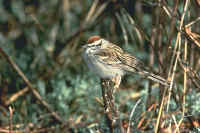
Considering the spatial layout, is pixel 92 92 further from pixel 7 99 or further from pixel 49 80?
pixel 7 99

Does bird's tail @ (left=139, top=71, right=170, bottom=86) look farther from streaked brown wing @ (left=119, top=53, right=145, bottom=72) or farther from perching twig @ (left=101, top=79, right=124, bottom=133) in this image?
perching twig @ (left=101, top=79, right=124, bottom=133)

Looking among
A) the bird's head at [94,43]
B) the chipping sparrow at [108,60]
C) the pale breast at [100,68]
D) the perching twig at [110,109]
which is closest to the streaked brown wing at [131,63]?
the chipping sparrow at [108,60]

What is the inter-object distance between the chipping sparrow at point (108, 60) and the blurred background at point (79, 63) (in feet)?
0.72

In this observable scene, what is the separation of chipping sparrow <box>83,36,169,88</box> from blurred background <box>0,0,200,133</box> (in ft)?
0.72

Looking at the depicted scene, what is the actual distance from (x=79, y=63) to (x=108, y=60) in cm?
132

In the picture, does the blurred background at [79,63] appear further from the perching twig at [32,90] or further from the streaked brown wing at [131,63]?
the streaked brown wing at [131,63]

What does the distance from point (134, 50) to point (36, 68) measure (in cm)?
141

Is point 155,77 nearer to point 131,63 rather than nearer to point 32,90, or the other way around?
point 131,63

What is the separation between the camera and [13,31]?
628cm

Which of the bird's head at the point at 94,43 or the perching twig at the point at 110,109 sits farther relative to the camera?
the bird's head at the point at 94,43

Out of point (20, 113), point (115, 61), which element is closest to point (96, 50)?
point (115, 61)

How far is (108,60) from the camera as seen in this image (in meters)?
3.84

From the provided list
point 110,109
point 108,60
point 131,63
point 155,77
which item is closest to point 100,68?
point 108,60

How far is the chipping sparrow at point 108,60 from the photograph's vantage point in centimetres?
370
